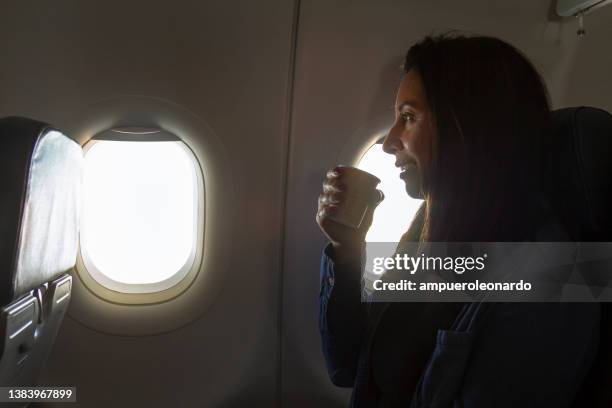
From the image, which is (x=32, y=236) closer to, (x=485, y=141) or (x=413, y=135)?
(x=413, y=135)

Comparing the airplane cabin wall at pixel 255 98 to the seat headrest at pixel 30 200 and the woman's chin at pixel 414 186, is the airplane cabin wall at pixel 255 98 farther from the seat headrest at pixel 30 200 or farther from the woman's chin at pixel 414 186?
the woman's chin at pixel 414 186

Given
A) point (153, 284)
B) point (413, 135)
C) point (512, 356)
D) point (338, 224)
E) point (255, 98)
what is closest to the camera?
point (512, 356)

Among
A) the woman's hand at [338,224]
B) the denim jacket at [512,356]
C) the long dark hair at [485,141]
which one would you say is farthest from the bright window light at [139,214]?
the denim jacket at [512,356]

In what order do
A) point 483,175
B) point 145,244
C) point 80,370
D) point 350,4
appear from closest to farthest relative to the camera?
point 483,175
point 350,4
point 80,370
point 145,244

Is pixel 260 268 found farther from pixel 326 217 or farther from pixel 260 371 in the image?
pixel 326 217

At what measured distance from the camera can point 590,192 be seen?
0.84 meters

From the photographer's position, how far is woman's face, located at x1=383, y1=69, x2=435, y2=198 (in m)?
1.03

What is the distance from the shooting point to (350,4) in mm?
1533

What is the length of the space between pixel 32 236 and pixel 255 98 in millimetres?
860

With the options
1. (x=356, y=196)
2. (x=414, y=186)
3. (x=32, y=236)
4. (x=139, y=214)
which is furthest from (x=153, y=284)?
(x=414, y=186)

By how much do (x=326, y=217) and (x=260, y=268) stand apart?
633mm

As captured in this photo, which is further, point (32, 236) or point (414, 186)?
point (414, 186)

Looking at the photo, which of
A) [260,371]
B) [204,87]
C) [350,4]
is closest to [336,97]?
[350,4]

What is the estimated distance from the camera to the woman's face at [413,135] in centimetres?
103
